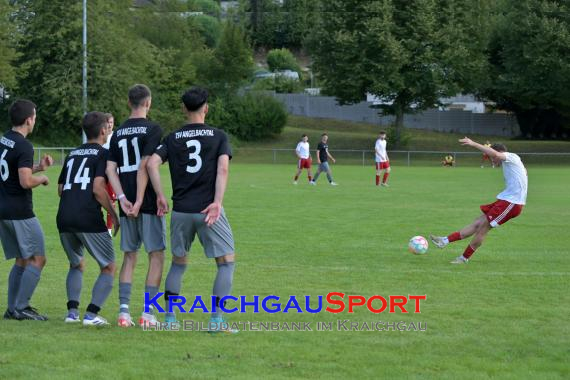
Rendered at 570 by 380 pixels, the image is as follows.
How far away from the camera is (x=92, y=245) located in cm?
819

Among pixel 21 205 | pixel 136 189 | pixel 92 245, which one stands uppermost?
pixel 136 189

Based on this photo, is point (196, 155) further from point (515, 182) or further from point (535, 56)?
point (535, 56)

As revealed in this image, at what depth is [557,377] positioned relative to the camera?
6.54 meters

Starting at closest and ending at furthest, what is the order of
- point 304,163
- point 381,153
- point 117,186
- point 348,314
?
point 117,186 → point 348,314 → point 381,153 → point 304,163

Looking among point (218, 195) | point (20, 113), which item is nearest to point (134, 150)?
point (218, 195)

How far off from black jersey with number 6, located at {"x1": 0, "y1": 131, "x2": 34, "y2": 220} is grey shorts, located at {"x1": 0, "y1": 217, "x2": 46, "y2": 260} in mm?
68

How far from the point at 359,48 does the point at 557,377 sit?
50.2 metres

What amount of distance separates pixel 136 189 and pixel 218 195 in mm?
852

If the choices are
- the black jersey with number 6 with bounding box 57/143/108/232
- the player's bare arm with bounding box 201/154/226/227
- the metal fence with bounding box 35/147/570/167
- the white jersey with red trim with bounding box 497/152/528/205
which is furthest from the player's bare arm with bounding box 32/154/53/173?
the metal fence with bounding box 35/147/570/167

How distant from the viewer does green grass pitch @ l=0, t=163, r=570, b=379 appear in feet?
22.3

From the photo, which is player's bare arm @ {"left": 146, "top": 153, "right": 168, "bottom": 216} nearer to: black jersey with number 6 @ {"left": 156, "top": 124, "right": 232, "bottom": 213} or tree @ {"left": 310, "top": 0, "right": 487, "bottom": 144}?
black jersey with number 6 @ {"left": 156, "top": 124, "right": 232, "bottom": 213}

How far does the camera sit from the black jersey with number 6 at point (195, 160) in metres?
7.75

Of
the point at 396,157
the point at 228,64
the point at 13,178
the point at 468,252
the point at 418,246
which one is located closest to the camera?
the point at 13,178

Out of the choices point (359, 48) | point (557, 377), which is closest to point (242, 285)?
point (557, 377)
